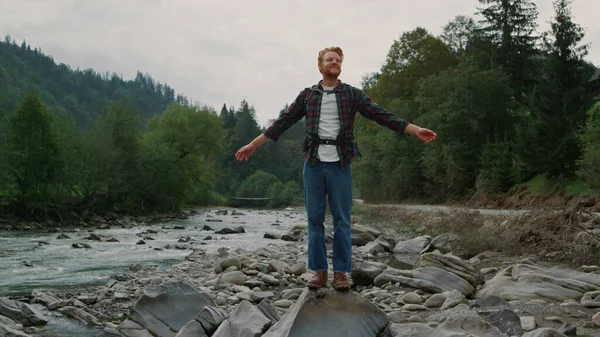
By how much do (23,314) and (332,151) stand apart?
667 cm

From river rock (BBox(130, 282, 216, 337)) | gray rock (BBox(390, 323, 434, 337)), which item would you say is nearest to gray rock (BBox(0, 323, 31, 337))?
river rock (BBox(130, 282, 216, 337))

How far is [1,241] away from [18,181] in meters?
17.6

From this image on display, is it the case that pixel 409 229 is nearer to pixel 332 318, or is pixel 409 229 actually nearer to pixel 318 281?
pixel 318 281

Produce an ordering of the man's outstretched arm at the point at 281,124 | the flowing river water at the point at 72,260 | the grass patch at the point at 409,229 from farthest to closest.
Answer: the grass patch at the point at 409,229 → the flowing river water at the point at 72,260 → the man's outstretched arm at the point at 281,124

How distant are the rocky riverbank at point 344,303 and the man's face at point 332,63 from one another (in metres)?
2.13

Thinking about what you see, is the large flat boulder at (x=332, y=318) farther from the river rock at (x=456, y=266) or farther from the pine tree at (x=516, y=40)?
the pine tree at (x=516, y=40)

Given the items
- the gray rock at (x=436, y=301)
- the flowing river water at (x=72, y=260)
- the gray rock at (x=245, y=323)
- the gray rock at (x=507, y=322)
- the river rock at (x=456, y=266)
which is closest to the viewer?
the gray rock at (x=245, y=323)

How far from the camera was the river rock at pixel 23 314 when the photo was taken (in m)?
9.23

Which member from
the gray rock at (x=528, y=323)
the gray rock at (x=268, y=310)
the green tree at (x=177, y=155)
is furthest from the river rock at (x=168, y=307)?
the green tree at (x=177, y=155)

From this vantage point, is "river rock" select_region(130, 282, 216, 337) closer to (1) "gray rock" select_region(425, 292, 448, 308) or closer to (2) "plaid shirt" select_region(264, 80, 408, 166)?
(1) "gray rock" select_region(425, 292, 448, 308)

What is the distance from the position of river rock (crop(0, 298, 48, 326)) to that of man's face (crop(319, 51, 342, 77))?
6742mm

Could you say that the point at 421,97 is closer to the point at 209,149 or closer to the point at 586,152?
the point at 586,152

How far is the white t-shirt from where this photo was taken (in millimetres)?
5426

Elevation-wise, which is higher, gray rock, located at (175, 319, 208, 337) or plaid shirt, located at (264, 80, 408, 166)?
plaid shirt, located at (264, 80, 408, 166)
